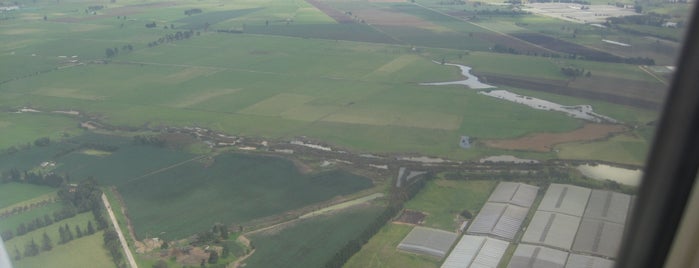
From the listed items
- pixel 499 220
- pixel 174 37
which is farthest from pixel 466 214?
pixel 174 37

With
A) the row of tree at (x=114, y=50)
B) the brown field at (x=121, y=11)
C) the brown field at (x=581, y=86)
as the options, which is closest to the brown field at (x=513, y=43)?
the brown field at (x=581, y=86)

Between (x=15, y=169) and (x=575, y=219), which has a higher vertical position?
(x=575, y=219)

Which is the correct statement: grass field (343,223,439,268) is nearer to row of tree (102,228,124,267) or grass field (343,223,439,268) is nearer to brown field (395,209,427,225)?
brown field (395,209,427,225)

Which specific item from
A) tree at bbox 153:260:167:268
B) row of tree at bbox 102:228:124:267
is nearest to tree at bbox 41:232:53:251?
row of tree at bbox 102:228:124:267

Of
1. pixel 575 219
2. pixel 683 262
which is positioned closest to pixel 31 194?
pixel 575 219

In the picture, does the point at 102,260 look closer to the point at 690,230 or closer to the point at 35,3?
the point at 690,230

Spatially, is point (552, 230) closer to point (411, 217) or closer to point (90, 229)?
point (411, 217)
